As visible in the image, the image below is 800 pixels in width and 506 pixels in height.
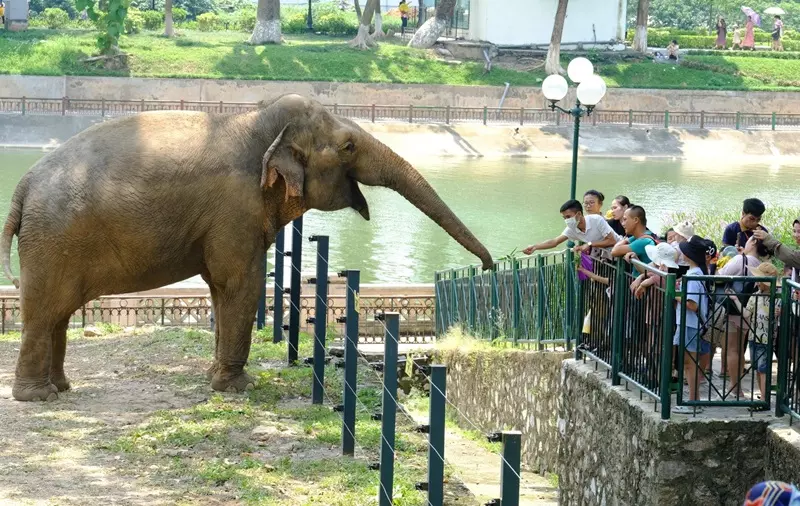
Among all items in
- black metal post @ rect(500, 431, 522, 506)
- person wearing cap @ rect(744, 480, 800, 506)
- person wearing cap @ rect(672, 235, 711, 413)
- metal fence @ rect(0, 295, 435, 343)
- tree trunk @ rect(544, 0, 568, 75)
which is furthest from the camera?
tree trunk @ rect(544, 0, 568, 75)

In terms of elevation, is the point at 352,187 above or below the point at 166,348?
above

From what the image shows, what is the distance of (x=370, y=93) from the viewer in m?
52.7

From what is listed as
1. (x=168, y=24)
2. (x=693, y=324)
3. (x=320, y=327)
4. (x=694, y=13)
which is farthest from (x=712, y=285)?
(x=694, y=13)

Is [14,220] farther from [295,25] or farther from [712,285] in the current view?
[295,25]

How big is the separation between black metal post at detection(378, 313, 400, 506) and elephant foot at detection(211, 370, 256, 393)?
385 cm

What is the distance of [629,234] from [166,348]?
17.7 feet

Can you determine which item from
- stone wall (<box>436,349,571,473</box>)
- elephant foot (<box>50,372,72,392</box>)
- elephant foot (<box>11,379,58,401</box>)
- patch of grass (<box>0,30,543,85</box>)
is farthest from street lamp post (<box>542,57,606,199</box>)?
patch of grass (<box>0,30,543,85</box>)

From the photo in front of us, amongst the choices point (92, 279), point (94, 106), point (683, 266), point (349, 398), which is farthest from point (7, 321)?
point (94, 106)

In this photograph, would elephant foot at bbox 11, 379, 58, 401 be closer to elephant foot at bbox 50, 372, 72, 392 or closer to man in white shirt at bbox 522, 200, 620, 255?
elephant foot at bbox 50, 372, 72, 392

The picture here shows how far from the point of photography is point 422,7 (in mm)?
65438

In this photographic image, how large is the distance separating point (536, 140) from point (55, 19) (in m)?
21.8

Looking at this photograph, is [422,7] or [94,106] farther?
[422,7]

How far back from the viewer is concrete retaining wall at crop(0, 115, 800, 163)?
149 ft

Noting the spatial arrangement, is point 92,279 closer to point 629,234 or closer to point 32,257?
point 32,257
